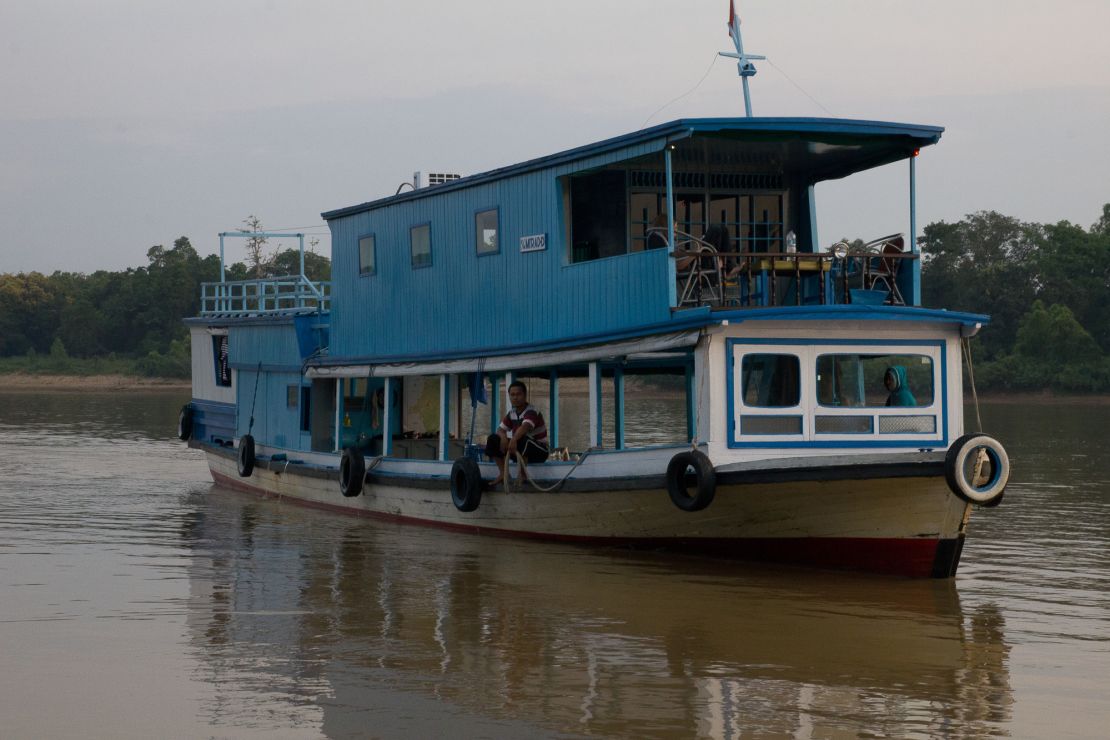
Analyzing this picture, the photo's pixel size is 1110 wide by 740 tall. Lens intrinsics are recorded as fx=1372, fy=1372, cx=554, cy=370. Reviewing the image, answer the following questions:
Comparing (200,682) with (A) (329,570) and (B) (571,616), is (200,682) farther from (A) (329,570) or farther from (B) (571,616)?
(A) (329,570)

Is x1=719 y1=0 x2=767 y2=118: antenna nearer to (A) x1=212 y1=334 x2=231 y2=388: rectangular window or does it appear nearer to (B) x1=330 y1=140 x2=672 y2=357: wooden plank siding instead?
(B) x1=330 y1=140 x2=672 y2=357: wooden plank siding

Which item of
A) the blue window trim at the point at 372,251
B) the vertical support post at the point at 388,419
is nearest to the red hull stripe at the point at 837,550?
the vertical support post at the point at 388,419

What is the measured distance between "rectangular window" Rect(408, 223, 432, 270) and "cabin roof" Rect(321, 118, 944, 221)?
5.42 feet

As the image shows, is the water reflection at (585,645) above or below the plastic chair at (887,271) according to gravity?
below

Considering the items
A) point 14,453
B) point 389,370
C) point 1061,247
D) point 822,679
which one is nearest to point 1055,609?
point 822,679

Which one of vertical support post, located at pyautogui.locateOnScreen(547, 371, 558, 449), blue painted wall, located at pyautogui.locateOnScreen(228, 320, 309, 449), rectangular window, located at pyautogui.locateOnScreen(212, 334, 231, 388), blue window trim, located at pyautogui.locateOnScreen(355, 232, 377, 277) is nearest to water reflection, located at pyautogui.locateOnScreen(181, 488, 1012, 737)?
vertical support post, located at pyautogui.locateOnScreen(547, 371, 558, 449)

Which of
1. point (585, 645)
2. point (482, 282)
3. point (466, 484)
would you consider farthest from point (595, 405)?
point (585, 645)

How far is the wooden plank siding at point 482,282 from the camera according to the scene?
44.2 feet

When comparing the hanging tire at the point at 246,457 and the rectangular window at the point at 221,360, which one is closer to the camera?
the hanging tire at the point at 246,457

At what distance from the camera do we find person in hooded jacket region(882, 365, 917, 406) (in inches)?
520

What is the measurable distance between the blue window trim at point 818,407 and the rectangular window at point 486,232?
4074 millimetres

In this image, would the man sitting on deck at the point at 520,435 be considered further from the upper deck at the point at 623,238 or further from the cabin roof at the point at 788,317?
the cabin roof at the point at 788,317

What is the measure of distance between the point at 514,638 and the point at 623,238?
5895 mm

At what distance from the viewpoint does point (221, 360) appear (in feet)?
75.0
